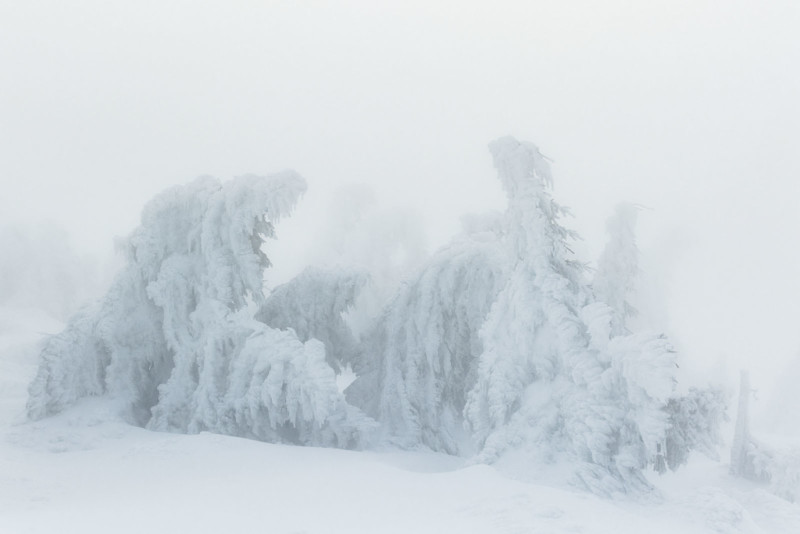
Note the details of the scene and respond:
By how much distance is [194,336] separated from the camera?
1472cm

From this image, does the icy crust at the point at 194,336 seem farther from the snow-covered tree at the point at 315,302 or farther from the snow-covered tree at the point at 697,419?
the snow-covered tree at the point at 697,419

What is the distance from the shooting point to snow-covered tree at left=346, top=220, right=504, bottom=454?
15.2m

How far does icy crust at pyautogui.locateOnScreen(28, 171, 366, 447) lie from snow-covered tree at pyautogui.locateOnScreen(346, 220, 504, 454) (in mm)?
2500

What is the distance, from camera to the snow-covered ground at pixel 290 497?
25.8 feet

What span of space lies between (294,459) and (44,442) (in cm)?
515

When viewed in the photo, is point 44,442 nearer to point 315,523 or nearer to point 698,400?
point 315,523

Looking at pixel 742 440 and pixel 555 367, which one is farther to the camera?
pixel 742 440

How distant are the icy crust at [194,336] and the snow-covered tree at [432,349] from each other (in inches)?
98.4

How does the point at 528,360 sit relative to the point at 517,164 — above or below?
below

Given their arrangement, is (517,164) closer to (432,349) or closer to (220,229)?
(432,349)

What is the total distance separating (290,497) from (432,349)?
23.1ft

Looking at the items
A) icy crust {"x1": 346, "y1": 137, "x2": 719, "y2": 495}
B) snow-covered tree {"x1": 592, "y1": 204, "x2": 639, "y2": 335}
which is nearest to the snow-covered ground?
icy crust {"x1": 346, "y1": 137, "x2": 719, "y2": 495}

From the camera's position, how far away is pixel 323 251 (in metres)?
29.8

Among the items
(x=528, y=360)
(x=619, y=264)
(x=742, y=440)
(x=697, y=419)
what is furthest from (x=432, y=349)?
(x=742, y=440)
